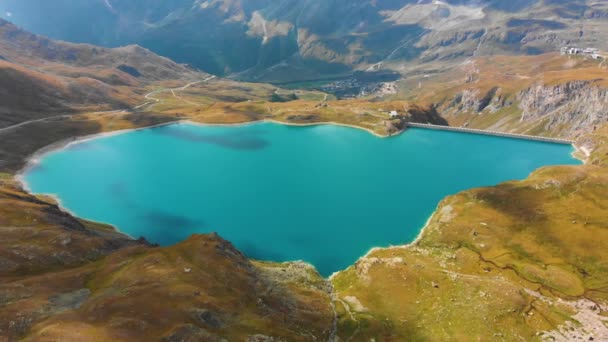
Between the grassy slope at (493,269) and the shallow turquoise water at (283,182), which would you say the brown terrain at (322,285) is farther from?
the shallow turquoise water at (283,182)

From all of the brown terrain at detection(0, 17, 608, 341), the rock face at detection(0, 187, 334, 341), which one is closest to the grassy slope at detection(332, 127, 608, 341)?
the brown terrain at detection(0, 17, 608, 341)

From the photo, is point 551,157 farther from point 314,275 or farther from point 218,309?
point 218,309

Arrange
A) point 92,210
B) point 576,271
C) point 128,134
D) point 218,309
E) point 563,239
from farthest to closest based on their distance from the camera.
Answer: point 128,134, point 92,210, point 563,239, point 576,271, point 218,309

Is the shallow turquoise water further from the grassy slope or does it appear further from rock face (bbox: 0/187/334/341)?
rock face (bbox: 0/187/334/341)

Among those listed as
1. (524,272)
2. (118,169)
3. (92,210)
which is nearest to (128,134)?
(118,169)

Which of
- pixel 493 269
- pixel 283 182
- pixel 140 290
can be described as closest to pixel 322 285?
pixel 140 290

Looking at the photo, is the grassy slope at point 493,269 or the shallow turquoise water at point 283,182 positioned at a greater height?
Answer: the shallow turquoise water at point 283,182

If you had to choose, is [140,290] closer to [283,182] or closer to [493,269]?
[493,269]

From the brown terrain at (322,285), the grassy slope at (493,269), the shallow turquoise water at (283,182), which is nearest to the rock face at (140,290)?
the brown terrain at (322,285)
